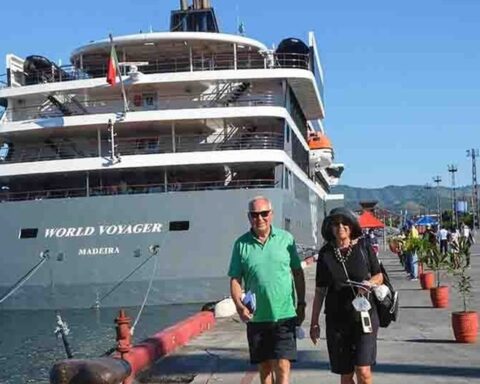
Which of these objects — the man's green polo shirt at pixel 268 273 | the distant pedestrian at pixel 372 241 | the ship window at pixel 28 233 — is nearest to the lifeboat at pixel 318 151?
the distant pedestrian at pixel 372 241

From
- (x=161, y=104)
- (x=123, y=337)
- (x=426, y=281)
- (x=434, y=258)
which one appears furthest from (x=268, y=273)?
(x=161, y=104)

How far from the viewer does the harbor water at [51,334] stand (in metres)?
13.2

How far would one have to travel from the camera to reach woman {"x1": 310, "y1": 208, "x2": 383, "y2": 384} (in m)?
5.66

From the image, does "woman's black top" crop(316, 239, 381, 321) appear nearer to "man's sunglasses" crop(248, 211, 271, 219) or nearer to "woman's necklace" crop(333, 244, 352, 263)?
"woman's necklace" crop(333, 244, 352, 263)

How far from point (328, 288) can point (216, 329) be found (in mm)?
6966

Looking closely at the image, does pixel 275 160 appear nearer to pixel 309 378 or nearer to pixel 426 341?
pixel 426 341

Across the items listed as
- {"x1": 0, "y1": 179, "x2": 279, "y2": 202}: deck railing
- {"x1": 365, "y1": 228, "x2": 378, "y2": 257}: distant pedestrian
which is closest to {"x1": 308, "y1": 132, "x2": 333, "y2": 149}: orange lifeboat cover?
{"x1": 365, "y1": 228, "x2": 378, "y2": 257}: distant pedestrian

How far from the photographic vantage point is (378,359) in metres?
9.22

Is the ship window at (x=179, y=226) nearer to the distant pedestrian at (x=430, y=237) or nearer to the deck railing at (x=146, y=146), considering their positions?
the deck railing at (x=146, y=146)

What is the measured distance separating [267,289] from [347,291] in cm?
59

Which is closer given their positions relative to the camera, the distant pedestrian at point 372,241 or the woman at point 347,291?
the woman at point 347,291

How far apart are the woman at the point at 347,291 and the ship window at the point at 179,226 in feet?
44.6

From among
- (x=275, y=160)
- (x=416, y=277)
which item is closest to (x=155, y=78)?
(x=275, y=160)

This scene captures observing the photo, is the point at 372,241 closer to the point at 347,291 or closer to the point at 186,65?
the point at 186,65
